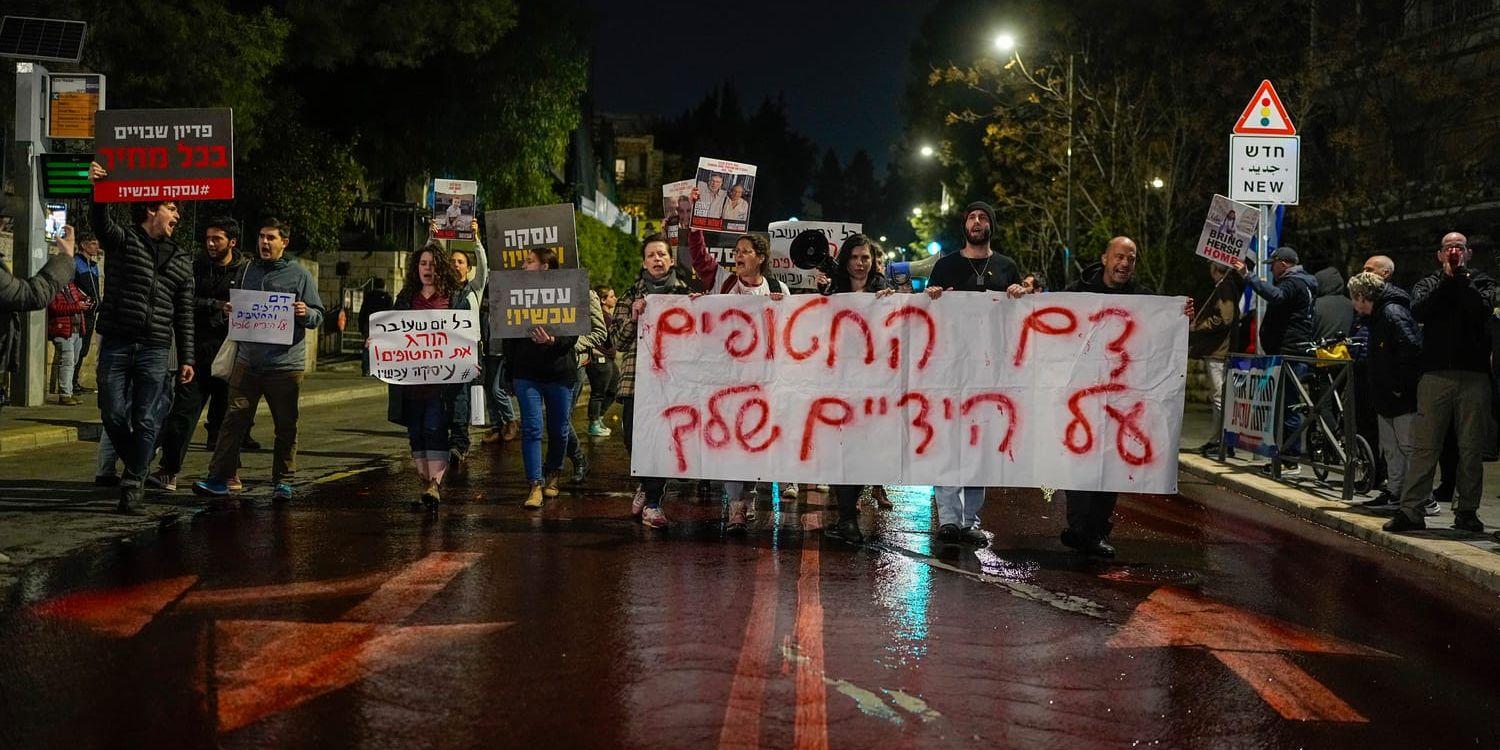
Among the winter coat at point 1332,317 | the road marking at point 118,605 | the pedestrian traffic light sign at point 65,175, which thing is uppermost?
the pedestrian traffic light sign at point 65,175

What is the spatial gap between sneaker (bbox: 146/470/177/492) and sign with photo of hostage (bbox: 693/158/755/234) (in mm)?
6547

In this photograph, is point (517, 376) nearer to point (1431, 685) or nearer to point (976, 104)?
point (1431, 685)

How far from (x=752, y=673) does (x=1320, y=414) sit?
27.8 feet

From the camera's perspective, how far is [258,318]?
9945 millimetres

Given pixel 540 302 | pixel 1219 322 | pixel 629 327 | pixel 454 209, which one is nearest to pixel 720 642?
pixel 629 327

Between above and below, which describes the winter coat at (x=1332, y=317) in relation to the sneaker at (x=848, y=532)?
above

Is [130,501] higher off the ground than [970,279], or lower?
lower

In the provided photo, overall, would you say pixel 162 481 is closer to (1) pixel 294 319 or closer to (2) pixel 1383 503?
(1) pixel 294 319

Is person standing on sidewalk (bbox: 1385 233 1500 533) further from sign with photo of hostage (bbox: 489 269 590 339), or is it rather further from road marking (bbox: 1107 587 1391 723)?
sign with photo of hostage (bbox: 489 269 590 339)

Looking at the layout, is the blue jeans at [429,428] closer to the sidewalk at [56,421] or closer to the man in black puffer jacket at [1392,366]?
the sidewalk at [56,421]

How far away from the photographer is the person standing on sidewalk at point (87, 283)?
1711 cm

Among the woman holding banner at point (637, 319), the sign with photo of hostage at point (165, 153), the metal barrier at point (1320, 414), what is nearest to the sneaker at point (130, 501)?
the sign with photo of hostage at point (165, 153)

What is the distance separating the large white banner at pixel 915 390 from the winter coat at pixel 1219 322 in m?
5.17

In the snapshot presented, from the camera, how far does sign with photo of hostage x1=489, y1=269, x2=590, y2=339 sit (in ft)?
32.7
